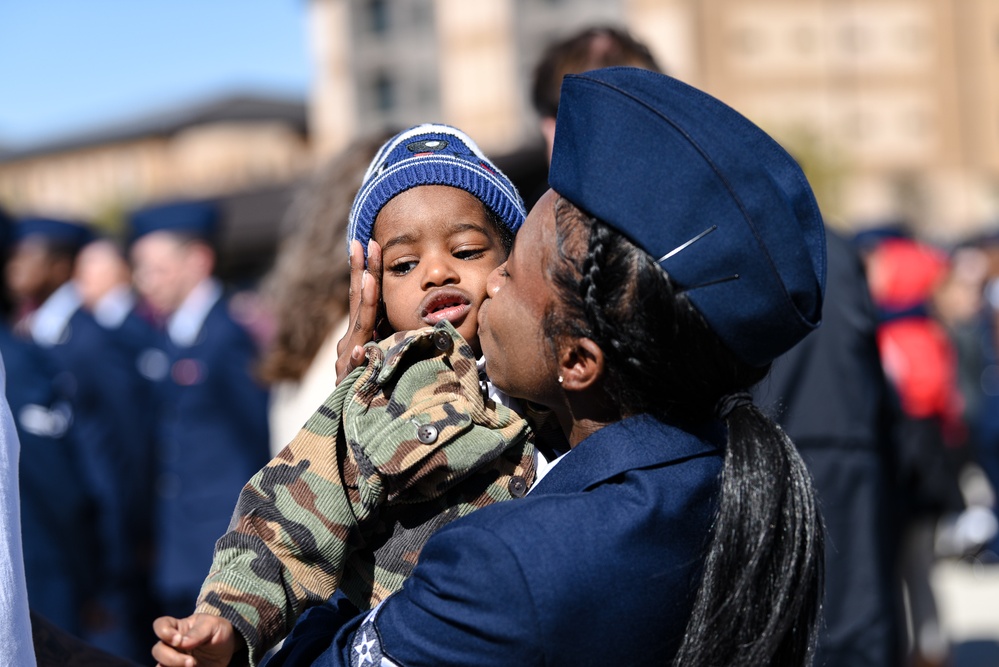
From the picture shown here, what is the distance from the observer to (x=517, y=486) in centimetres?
169

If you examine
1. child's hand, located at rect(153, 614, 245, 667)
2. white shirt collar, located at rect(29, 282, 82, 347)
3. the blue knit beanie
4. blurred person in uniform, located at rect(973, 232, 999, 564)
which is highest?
the blue knit beanie

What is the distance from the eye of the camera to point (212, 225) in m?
6.26

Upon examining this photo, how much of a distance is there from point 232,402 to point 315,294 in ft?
6.26

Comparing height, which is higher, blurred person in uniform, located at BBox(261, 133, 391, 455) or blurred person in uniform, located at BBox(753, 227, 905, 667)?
blurred person in uniform, located at BBox(261, 133, 391, 455)

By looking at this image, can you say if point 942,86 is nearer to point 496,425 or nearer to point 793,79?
point 793,79

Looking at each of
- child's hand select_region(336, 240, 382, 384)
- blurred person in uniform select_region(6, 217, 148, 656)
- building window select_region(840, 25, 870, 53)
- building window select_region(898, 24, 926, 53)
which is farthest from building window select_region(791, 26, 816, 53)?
child's hand select_region(336, 240, 382, 384)

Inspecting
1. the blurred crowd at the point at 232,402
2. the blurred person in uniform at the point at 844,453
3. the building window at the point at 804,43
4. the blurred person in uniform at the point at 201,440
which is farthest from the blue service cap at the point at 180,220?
the building window at the point at 804,43

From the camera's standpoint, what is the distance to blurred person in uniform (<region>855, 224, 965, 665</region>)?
5562mm

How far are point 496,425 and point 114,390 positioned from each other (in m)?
4.41

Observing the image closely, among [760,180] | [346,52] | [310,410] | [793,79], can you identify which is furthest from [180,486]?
[793,79]

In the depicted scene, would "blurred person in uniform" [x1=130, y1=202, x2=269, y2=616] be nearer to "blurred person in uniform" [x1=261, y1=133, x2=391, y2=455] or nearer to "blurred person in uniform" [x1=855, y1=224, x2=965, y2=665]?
"blurred person in uniform" [x1=261, y1=133, x2=391, y2=455]

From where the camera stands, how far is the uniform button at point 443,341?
5.72 feet

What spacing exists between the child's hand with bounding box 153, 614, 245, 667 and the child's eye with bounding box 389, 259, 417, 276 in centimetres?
71

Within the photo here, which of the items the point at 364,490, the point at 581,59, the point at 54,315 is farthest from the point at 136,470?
the point at 364,490
